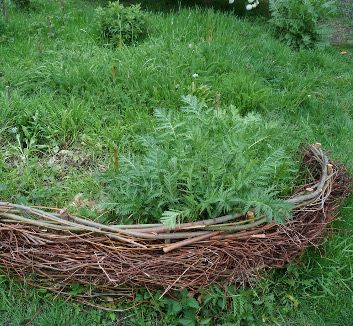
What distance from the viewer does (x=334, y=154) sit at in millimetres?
3184

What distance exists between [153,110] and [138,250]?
1.91m

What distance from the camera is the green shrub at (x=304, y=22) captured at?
16.2 ft

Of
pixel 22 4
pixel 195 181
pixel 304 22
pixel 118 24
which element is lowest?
pixel 22 4

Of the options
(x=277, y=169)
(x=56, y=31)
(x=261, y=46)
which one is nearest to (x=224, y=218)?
(x=277, y=169)

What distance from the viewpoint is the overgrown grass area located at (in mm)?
2088

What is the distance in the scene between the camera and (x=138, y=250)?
78.1 inches

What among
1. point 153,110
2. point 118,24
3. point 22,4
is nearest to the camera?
point 153,110

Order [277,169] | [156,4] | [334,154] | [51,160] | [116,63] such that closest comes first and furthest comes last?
1. [277,169]
2. [51,160]
3. [334,154]
4. [116,63]
5. [156,4]

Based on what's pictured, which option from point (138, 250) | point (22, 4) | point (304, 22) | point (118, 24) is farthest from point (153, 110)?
point (22, 4)

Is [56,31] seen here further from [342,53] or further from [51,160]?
[342,53]

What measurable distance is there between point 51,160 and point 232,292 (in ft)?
5.87

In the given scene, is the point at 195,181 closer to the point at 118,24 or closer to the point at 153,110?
the point at 153,110

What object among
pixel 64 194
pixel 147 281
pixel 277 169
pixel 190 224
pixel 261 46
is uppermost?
pixel 261 46

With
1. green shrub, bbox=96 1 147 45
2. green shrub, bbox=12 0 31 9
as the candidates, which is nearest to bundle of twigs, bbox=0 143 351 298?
green shrub, bbox=96 1 147 45
